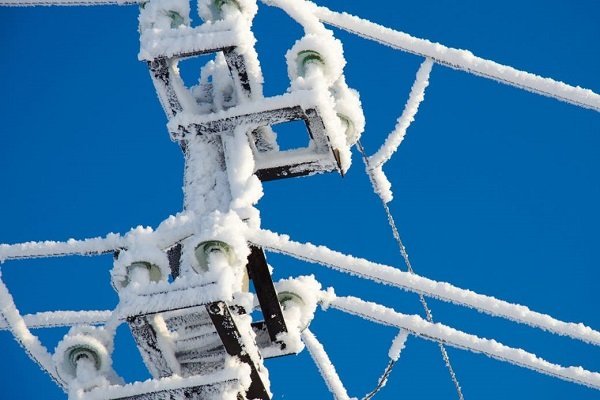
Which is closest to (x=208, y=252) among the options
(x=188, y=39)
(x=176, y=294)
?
(x=176, y=294)

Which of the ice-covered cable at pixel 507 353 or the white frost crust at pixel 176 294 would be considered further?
the ice-covered cable at pixel 507 353

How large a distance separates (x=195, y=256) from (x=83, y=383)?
1.18 m

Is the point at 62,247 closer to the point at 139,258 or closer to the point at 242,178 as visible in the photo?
the point at 139,258

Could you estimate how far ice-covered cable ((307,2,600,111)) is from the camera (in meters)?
6.37

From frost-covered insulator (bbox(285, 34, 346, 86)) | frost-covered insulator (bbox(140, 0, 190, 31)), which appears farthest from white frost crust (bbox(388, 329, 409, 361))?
frost-covered insulator (bbox(140, 0, 190, 31))

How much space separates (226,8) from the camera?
6.46m

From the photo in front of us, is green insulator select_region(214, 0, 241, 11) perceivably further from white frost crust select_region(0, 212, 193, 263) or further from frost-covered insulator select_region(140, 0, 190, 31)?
white frost crust select_region(0, 212, 193, 263)

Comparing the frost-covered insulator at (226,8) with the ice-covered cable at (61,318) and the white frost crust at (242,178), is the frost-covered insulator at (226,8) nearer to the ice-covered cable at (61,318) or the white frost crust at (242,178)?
the white frost crust at (242,178)

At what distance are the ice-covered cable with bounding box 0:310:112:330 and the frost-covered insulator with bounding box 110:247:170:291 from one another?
1978 millimetres

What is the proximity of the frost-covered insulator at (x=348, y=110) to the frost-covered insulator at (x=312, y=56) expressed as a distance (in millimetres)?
727

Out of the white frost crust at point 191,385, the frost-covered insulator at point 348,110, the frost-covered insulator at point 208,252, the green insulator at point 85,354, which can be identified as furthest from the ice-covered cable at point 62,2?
the white frost crust at point 191,385

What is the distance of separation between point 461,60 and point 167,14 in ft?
8.37

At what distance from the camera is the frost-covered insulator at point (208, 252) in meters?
5.43

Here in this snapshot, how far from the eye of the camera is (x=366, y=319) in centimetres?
645
